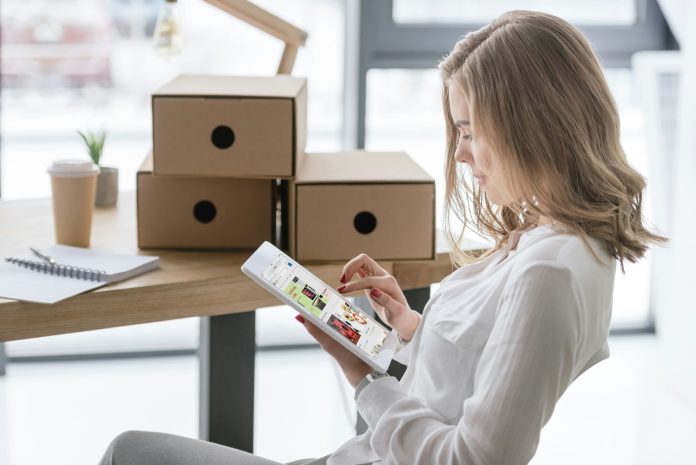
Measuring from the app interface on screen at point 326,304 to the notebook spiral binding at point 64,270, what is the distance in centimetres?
32

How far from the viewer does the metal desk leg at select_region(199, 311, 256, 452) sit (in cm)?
170

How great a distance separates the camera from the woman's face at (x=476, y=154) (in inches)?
43.8

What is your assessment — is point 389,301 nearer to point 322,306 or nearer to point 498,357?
point 322,306

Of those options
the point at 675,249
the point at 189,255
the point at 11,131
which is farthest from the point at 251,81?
the point at 675,249

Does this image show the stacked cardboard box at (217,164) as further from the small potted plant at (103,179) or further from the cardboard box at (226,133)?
the small potted plant at (103,179)

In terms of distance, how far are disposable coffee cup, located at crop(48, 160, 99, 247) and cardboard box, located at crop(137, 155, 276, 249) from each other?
3.8 inches

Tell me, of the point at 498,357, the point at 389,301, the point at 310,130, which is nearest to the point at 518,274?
the point at 498,357

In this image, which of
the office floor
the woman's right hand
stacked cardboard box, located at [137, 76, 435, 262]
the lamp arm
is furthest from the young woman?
the office floor

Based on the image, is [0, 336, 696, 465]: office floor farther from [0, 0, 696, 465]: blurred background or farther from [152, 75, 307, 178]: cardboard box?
[152, 75, 307, 178]: cardboard box

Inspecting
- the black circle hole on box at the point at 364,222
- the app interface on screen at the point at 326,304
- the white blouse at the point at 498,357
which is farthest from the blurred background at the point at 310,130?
the white blouse at the point at 498,357

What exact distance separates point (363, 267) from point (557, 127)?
1.76 feet

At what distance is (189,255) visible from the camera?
5.44ft

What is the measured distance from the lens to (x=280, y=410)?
8.97ft

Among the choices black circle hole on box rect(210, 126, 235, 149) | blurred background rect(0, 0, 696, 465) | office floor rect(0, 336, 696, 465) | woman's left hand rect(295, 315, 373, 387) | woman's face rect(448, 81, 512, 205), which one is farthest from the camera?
blurred background rect(0, 0, 696, 465)
